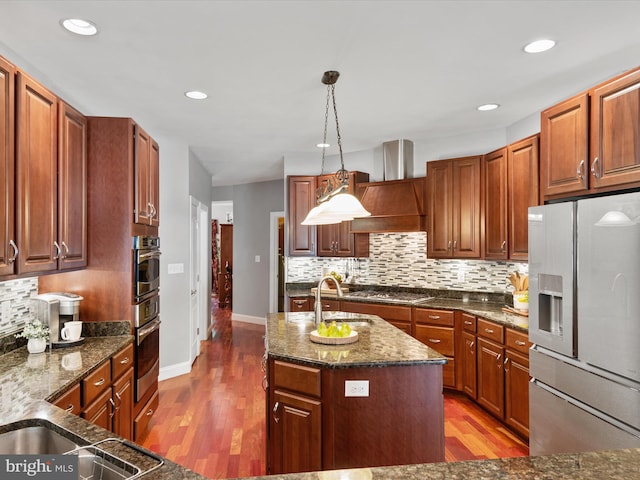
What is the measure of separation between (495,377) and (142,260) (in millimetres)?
2991

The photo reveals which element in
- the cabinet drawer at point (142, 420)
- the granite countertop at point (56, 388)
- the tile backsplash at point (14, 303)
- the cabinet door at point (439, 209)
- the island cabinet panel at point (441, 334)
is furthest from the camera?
the cabinet door at point (439, 209)

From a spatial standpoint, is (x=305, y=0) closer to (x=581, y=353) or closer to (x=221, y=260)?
(x=581, y=353)

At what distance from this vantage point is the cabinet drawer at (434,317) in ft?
13.5

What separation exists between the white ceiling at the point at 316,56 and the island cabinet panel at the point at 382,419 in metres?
1.87

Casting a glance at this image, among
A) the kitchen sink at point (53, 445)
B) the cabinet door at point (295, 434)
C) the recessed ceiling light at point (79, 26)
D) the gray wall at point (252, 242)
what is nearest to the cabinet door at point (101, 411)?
the kitchen sink at point (53, 445)

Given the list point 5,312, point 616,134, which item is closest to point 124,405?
point 5,312

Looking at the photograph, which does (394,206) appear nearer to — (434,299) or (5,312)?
(434,299)

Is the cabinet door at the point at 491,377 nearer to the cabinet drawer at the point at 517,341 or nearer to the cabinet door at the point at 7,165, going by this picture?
the cabinet drawer at the point at 517,341

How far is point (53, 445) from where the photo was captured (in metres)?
1.42

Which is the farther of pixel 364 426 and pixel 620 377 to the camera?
pixel 364 426

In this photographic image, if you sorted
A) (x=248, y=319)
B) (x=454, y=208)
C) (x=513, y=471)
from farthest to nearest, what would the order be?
1. (x=248, y=319)
2. (x=454, y=208)
3. (x=513, y=471)

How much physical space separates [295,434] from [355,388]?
1.50ft

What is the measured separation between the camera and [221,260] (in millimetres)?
10188

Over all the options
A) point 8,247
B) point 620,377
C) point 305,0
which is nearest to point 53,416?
point 8,247
